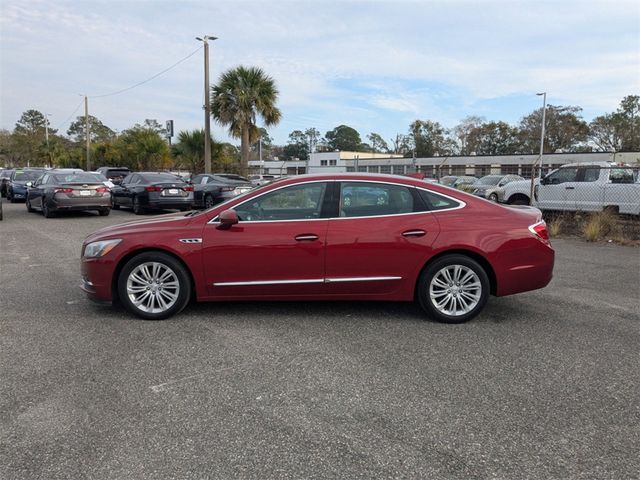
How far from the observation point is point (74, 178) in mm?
15633

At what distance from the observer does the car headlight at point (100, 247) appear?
509 centimetres

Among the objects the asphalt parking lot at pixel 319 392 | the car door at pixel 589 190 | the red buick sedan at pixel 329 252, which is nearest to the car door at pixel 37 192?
the asphalt parking lot at pixel 319 392

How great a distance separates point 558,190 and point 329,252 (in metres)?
11.0

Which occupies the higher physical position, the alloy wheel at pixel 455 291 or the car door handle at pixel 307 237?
the car door handle at pixel 307 237

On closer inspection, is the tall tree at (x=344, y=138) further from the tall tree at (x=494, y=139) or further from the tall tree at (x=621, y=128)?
the tall tree at (x=621, y=128)

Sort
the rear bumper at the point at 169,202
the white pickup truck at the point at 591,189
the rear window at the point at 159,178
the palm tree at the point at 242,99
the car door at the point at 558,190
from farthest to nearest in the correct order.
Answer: the palm tree at the point at 242,99, the rear window at the point at 159,178, the rear bumper at the point at 169,202, the car door at the point at 558,190, the white pickup truck at the point at 591,189

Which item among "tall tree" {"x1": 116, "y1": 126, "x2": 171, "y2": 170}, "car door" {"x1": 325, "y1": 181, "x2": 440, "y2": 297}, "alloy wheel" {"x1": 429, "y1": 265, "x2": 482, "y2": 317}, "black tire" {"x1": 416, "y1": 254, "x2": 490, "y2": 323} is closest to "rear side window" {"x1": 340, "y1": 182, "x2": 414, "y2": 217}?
"car door" {"x1": 325, "y1": 181, "x2": 440, "y2": 297}

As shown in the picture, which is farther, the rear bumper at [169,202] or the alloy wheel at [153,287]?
the rear bumper at [169,202]

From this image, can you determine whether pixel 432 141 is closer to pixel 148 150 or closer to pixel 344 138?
pixel 344 138

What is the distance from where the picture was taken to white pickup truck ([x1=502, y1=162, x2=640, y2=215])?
12555mm

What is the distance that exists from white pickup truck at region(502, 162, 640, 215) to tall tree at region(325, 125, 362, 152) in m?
113

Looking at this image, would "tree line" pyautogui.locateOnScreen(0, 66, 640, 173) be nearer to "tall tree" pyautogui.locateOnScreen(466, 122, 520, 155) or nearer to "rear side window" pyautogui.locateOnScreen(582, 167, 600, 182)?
"tall tree" pyautogui.locateOnScreen(466, 122, 520, 155)

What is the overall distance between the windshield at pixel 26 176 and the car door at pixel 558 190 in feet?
68.8

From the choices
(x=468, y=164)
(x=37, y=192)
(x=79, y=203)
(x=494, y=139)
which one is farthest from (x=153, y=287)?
(x=494, y=139)
